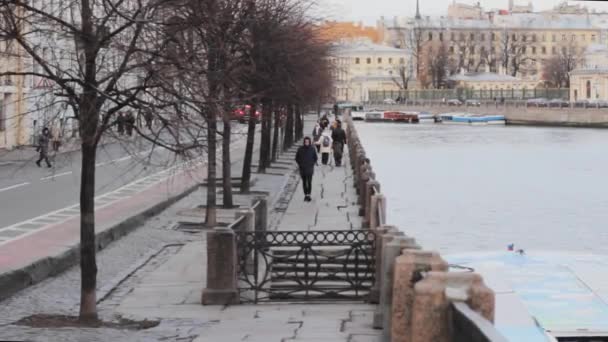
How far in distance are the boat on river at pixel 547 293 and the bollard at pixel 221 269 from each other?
3063 mm

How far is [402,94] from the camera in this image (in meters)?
174

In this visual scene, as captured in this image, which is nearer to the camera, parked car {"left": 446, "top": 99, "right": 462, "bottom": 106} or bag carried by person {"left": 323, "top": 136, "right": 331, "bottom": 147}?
bag carried by person {"left": 323, "top": 136, "right": 331, "bottom": 147}

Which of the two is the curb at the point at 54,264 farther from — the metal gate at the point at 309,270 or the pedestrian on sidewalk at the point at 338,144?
the pedestrian on sidewalk at the point at 338,144

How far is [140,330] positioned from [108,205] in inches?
609

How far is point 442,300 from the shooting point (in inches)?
277

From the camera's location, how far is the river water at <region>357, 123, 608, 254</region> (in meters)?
34.7

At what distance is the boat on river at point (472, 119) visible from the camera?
14038 cm

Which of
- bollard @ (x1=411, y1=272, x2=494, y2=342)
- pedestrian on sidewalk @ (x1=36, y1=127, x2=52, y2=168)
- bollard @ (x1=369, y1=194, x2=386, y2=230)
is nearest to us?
bollard @ (x1=411, y1=272, x2=494, y2=342)

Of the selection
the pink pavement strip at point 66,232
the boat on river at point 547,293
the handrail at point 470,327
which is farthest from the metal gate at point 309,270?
the handrail at point 470,327

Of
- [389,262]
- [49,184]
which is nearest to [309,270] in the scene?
[389,262]

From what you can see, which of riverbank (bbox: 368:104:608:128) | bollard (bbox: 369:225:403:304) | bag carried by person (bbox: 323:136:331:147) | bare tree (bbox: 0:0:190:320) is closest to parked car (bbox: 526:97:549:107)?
riverbank (bbox: 368:104:608:128)

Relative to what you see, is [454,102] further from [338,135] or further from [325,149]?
[338,135]

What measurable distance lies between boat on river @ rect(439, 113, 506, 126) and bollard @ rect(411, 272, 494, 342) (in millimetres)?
132561

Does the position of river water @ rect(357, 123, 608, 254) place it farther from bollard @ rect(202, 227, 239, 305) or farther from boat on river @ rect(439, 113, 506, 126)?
boat on river @ rect(439, 113, 506, 126)
